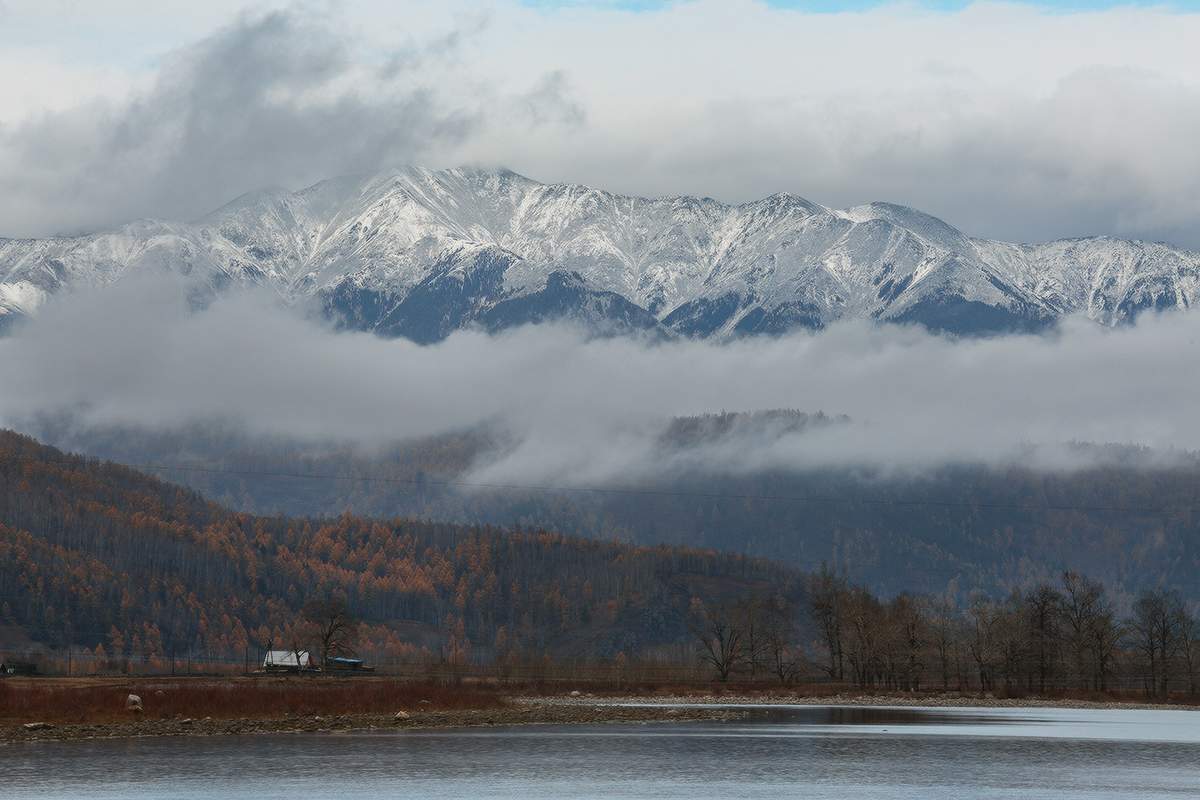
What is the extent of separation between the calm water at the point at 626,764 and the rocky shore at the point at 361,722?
468 centimetres

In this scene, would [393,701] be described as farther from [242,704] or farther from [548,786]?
[548,786]

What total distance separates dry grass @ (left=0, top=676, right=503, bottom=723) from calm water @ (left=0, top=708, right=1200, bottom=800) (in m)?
15.2

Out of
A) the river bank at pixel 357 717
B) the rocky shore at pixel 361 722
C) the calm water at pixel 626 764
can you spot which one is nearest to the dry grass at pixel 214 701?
the river bank at pixel 357 717

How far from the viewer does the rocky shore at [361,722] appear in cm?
12125

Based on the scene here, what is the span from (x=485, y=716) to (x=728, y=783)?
58.9 meters

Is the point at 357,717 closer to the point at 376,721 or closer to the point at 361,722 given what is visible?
the point at 376,721

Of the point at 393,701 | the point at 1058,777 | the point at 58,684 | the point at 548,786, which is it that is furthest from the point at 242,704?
the point at 1058,777

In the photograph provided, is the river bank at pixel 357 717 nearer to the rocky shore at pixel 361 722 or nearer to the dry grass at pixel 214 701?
the rocky shore at pixel 361 722

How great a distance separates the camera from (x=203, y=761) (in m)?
103

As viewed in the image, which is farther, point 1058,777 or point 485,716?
point 485,716

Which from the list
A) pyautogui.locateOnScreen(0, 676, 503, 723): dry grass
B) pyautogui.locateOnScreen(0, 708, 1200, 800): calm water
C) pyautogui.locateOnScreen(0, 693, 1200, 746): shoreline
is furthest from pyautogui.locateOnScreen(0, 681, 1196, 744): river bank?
→ pyautogui.locateOnScreen(0, 708, 1200, 800): calm water

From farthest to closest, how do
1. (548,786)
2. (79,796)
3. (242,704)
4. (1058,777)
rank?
1. (242,704)
2. (1058,777)
3. (548,786)
4. (79,796)

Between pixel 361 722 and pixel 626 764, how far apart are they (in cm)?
3731

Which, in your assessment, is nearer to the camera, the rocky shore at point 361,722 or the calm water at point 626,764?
the calm water at point 626,764
